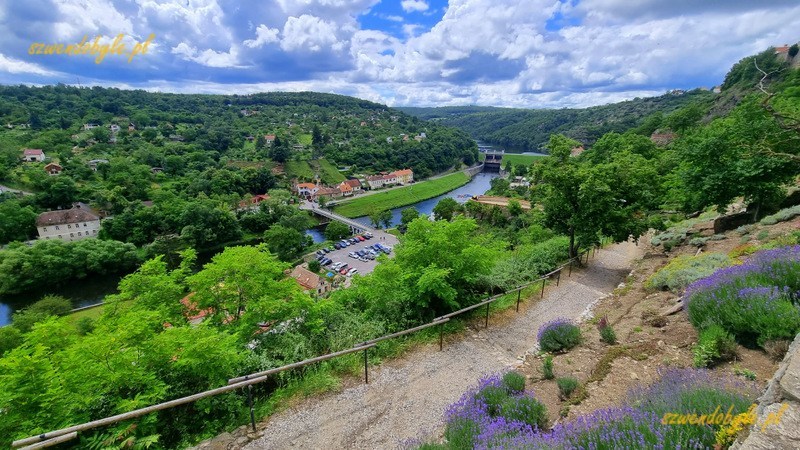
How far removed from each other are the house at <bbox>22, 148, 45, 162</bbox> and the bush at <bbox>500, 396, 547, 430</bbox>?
3810 inches

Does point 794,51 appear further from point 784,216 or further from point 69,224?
point 69,224

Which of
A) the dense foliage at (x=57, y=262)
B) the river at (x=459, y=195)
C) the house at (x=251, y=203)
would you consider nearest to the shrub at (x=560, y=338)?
the dense foliage at (x=57, y=262)

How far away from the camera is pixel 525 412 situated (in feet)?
15.0

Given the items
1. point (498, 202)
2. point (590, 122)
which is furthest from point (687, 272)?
point (590, 122)

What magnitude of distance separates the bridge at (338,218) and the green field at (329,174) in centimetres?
1499

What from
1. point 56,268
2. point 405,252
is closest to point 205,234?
point 56,268

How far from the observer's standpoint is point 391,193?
8319cm

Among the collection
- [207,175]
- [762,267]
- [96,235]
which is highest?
[762,267]

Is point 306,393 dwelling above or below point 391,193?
above

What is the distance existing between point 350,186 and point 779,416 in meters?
82.6

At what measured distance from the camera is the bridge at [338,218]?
2290 inches

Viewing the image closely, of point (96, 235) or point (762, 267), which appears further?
point (96, 235)

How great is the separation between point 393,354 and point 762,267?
6.83 m

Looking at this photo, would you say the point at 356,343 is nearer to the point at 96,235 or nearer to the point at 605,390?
the point at 605,390
